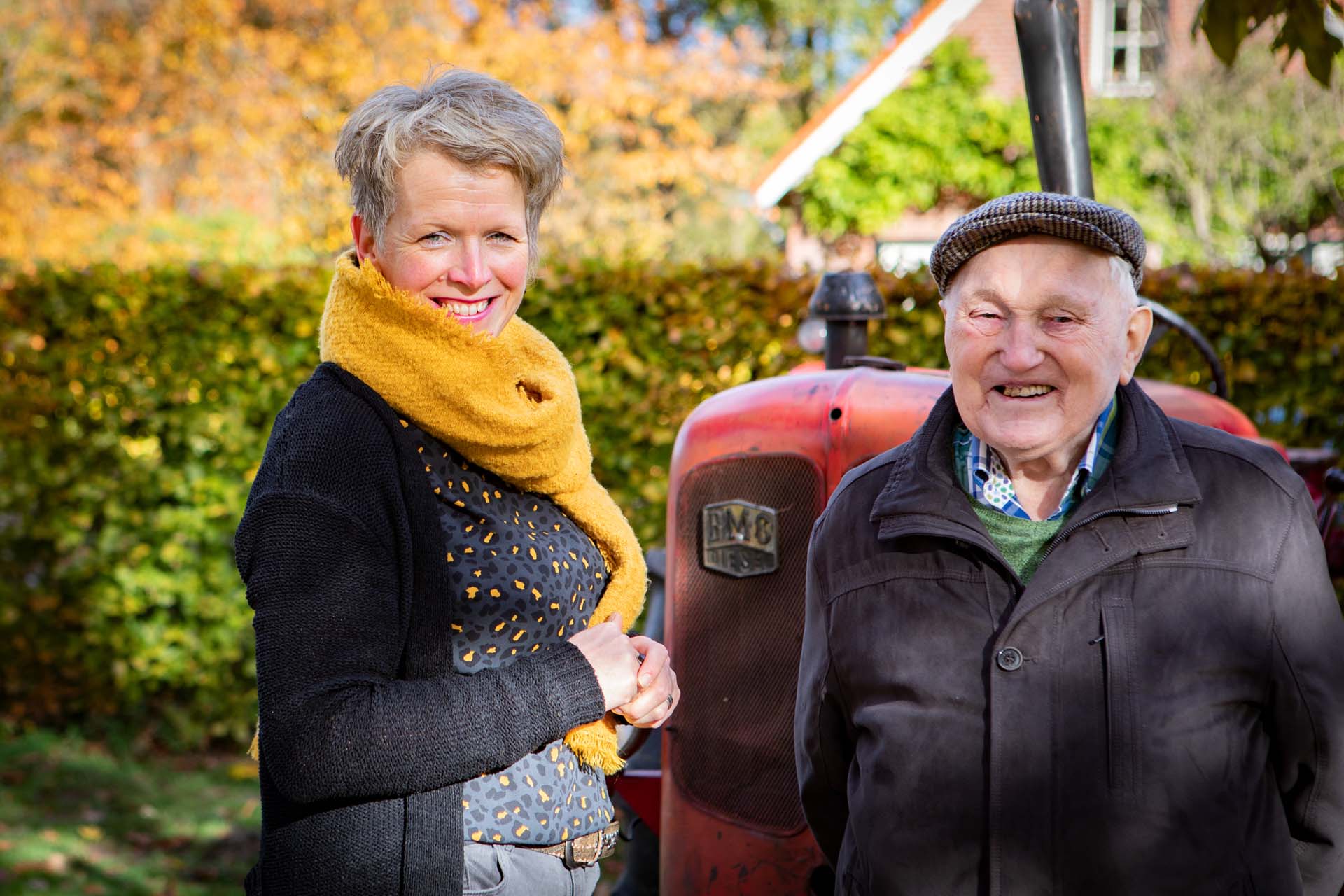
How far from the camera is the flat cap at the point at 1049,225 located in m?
1.75

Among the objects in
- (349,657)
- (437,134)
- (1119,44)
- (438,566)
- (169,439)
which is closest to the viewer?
(349,657)

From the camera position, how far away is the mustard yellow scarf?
5.53 ft

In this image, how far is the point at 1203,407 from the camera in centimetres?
298

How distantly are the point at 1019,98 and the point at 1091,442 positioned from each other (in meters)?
13.7

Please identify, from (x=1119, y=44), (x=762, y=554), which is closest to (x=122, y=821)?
(x=762, y=554)

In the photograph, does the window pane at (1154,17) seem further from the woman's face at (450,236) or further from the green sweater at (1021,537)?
the woman's face at (450,236)

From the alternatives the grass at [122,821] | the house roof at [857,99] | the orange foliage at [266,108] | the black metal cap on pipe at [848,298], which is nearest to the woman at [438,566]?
the black metal cap on pipe at [848,298]

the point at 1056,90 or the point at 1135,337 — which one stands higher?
the point at 1056,90

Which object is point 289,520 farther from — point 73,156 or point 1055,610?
point 73,156

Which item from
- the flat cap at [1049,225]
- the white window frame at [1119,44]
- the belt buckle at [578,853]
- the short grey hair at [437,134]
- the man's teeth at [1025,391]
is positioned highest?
the white window frame at [1119,44]

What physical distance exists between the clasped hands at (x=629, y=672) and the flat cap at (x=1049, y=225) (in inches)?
29.2

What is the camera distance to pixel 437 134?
1.72 metres

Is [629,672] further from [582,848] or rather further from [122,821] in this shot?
[122,821]

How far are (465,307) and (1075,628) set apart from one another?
3.16ft
